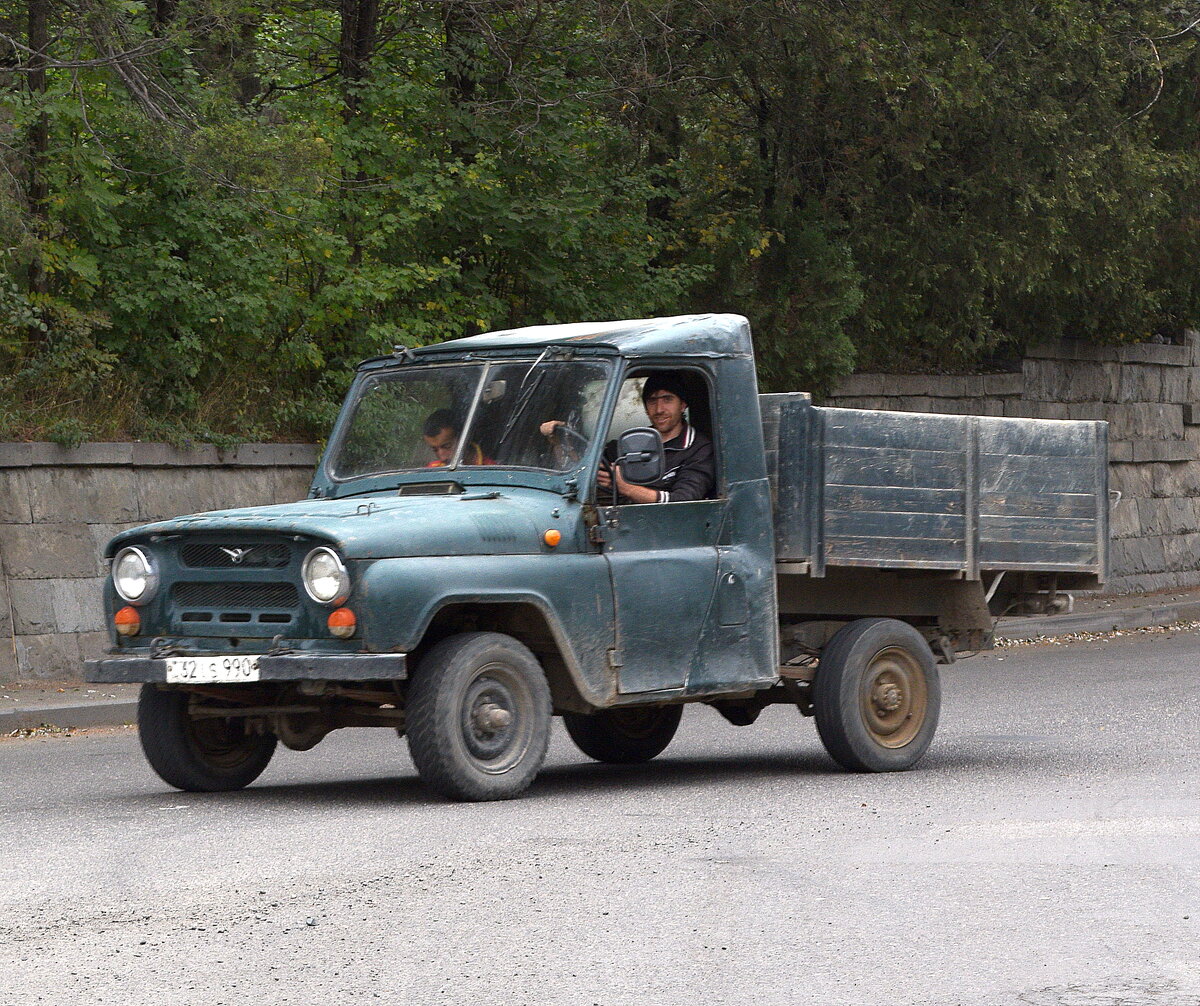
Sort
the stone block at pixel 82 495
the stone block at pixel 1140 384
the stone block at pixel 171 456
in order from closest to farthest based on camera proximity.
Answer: the stone block at pixel 82 495
the stone block at pixel 171 456
the stone block at pixel 1140 384

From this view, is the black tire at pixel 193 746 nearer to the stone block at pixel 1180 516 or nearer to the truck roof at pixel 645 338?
the truck roof at pixel 645 338

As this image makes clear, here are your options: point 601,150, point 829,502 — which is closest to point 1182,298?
point 601,150

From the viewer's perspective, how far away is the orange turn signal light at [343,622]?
26.9 feet

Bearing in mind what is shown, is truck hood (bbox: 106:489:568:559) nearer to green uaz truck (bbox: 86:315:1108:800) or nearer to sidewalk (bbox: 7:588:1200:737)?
green uaz truck (bbox: 86:315:1108:800)

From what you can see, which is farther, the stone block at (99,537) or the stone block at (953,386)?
the stone block at (953,386)

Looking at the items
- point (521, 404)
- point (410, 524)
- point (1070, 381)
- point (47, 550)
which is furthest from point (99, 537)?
point (1070, 381)

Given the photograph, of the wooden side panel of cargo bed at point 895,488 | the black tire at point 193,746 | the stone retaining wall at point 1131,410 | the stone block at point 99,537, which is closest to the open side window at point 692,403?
the wooden side panel of cargo bed at point 895,488

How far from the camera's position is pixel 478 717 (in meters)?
8.52

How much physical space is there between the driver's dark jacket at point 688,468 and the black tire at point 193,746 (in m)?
2.30

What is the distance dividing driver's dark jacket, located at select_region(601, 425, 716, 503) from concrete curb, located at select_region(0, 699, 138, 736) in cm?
548

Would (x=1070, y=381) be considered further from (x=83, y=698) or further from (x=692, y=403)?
(x=692, y=403)

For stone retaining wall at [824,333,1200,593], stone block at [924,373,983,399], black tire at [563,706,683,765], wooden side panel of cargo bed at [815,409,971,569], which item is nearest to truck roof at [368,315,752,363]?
wooden side panel of cargo bed at [815,409,971,569]

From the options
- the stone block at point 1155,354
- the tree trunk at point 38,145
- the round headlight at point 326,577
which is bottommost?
the round headlight at point 326,577

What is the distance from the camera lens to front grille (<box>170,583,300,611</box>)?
8414 mm
